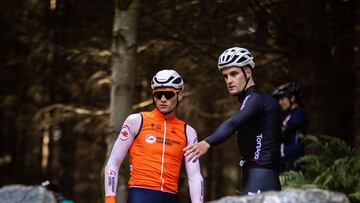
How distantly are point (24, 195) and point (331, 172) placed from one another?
435cm

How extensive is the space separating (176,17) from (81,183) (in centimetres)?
1863

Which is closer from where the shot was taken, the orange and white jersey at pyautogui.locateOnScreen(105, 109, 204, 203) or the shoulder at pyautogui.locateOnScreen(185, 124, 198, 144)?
the orange and white jersey at pyautogui.locateOnScreen(105, 109, 204, 203)

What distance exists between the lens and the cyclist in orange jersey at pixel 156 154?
20.7 ft

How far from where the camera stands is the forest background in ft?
35.4

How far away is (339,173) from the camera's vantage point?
27.0ft

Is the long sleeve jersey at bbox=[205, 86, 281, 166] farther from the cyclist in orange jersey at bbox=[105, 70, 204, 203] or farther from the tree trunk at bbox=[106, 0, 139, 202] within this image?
the tree trunk at bbox=[106, 0, 139, 202]

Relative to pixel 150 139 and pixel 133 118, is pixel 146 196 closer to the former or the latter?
pixel 150 139

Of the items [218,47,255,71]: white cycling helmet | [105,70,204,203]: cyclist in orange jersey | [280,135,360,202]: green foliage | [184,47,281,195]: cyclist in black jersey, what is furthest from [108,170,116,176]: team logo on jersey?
[280,135,360,202]: green foliage

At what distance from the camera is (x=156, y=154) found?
20.9 ft

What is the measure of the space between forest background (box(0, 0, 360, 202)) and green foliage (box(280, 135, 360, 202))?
2.27 meters

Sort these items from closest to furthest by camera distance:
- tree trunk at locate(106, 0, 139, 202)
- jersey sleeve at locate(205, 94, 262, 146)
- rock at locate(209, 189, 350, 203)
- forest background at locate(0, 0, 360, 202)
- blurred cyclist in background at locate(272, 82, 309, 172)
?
rock at locate(209, 189, 350, 203) → jersey sleeve at locate(205, 94, 262, 146) → blurred cyclist in background at locate(272, 82, 309, 172) → tree trunk at locate(106, 0, 139, 202) → forest background at locate(0, 0, 360, 202)

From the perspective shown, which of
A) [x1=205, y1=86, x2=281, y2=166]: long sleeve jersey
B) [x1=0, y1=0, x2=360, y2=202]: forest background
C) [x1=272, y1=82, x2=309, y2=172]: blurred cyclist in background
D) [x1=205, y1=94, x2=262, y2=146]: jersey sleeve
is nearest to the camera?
[x1=205, y1=94, x2=262, y2=146]: jersey sleeve

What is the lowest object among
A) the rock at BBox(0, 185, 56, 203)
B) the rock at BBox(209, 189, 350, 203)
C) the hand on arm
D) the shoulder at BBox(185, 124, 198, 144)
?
the rock at BBox(0, 185, 56, 203)

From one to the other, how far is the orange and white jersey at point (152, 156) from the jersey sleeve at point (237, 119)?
88cm
